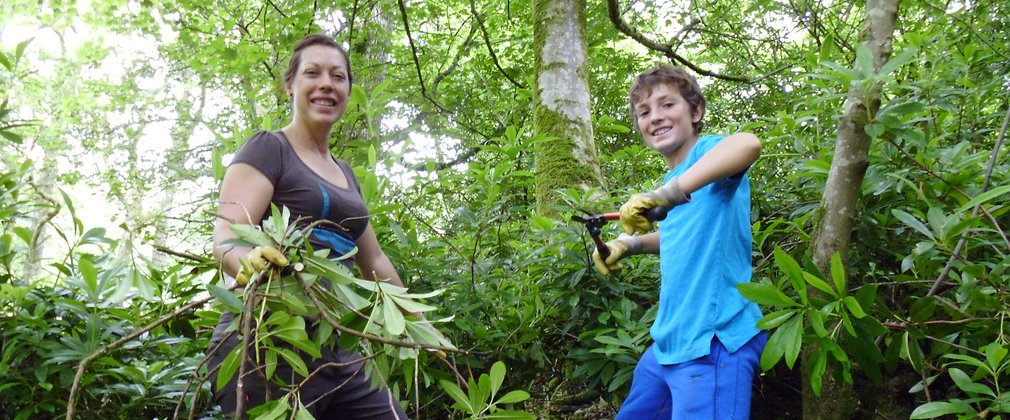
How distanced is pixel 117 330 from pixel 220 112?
8.05 metres

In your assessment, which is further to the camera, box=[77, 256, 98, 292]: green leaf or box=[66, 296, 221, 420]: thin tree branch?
box=[77, 256, 98, 292]: green leaf

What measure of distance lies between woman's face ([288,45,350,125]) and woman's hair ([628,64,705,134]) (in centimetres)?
106

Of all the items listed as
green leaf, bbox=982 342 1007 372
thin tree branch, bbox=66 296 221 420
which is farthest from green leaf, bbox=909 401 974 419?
thin tree branch, bbox=66 296 221 420

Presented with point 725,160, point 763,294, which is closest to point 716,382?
point 763,294

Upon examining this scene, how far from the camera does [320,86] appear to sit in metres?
2.28

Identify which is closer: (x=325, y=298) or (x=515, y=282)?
(x=325, y=298)

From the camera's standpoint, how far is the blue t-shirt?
6.79ft

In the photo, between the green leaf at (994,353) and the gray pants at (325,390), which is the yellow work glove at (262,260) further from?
the green leaf at (994,353)

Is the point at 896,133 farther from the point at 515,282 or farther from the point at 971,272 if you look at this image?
the point at 515,282

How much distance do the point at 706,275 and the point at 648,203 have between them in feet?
0.99

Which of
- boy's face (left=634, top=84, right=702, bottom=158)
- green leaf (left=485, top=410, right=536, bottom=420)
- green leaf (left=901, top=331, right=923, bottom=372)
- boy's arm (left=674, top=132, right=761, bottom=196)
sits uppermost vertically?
boy's face (left=634, top=84, right=702, bottom=158)

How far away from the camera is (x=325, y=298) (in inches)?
58.8

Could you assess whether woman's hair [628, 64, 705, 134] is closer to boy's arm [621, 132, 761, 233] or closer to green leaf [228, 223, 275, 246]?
boy's arm [621, 132, 761, 233]

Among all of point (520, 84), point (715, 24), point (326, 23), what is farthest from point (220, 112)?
point (715, 24)
